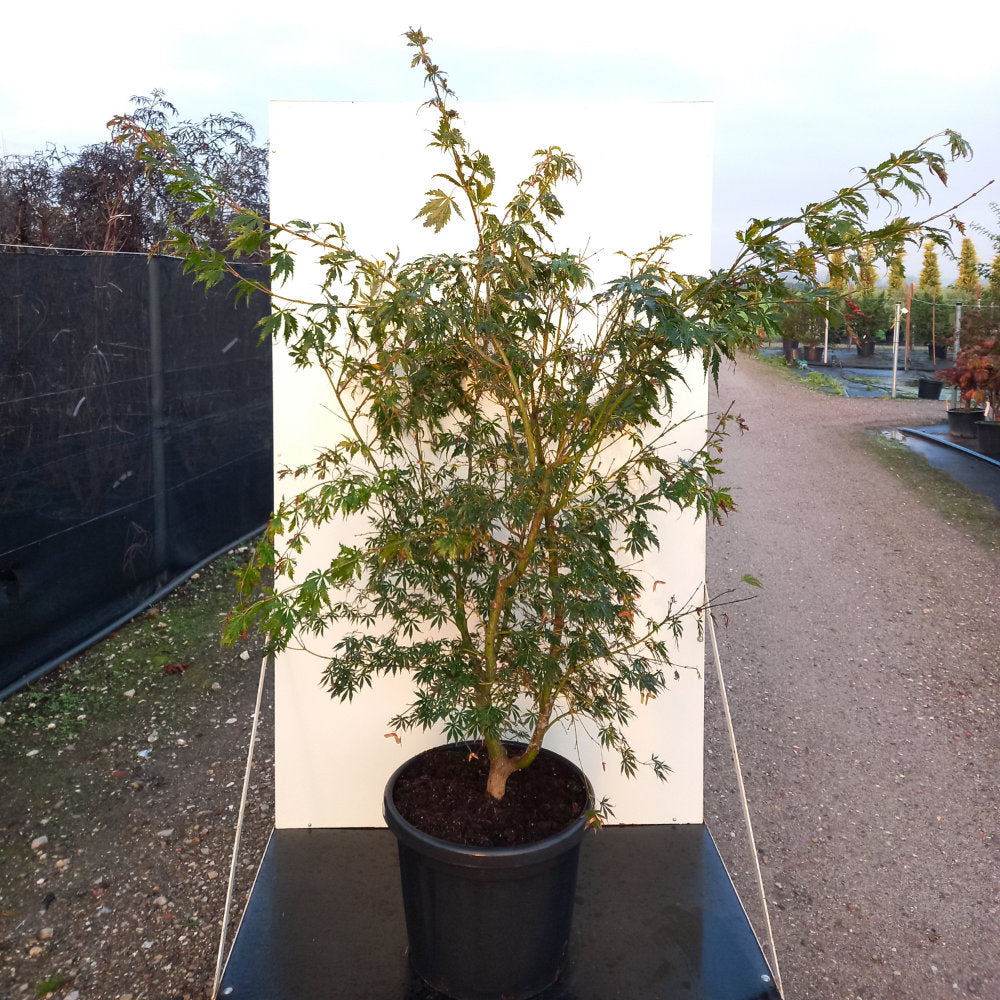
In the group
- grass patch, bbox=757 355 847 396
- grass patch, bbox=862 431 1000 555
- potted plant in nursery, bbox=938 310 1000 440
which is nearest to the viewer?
grass patch, bbox=862 431 1000 555

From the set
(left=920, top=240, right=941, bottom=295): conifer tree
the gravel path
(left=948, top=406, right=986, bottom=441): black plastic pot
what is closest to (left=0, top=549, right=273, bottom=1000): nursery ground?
the gravel path

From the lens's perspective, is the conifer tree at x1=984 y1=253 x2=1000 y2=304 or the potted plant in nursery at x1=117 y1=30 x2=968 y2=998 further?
the conifer tree at x1=984 y1=253 x2=1000 y2=304

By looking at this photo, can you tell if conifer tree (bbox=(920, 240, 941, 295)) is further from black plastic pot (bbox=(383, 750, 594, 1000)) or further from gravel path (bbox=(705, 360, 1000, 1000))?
black plastic pot (bbox=(383, 750, 594, 1000))

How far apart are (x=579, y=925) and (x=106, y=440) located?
133 inches

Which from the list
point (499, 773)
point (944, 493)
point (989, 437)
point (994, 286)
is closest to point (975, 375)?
point (989, 437)

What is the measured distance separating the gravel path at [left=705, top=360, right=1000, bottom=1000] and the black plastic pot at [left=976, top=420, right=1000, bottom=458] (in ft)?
6.47

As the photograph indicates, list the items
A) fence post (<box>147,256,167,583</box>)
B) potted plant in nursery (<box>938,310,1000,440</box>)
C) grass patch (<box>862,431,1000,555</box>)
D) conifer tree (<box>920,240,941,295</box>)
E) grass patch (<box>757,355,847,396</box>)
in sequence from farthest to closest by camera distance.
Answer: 1. conifer tree (<box>920,240,941,295</box>)
2. grass patch (<box>757,355,847,396</box>)
3. potted plant in nursery (<box>938,310,1000,440</box>)
4. grass patch (<box>862,431,1000,555</box>)
5. fence post (<box>147,256,167,583</box>)

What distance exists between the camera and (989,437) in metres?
9.26

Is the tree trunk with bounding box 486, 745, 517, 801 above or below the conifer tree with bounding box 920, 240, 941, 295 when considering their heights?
below

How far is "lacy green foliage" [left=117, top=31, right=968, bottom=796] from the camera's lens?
71.1 inches

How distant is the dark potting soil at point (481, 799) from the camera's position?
227cm

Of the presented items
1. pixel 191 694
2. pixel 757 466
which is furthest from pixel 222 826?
pixel 757 466

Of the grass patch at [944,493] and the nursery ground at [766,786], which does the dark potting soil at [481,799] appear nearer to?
the nursery ground at [766,786]

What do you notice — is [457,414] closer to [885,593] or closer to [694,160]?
[694,160]
